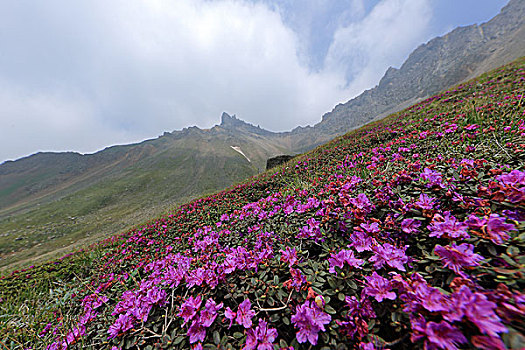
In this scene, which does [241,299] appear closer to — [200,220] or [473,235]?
[473,235]

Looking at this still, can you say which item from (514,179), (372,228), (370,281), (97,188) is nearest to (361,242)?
(372,228)

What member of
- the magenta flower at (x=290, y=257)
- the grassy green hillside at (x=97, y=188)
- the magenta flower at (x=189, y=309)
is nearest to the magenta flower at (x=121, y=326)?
the magenta flower at (x=189, y=309)

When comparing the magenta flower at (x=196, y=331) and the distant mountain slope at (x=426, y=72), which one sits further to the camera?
the distant mountain slope at (x=426, y=72)

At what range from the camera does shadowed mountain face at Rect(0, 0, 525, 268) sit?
1844 cm

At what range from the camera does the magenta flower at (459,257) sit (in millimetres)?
821

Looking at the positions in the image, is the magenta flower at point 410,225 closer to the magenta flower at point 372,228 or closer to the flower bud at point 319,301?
the magenta flower at point 372,228

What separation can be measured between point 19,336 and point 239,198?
455 centimetres

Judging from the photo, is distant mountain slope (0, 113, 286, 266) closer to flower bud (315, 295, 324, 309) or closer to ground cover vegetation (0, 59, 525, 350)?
ground cover vegetation (0, 59, 525, 350)

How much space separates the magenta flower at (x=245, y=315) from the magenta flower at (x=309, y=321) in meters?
0.26

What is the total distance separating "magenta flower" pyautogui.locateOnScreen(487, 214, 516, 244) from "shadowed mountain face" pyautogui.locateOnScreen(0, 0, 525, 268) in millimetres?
18188

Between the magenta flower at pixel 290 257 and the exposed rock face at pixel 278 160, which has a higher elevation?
the magenta flower at pixel 290 257

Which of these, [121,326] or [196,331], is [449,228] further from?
[121,326]

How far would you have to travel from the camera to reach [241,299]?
49.2 inches

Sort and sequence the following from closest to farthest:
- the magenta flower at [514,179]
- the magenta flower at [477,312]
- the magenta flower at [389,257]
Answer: the magenta flower at [477,312], the magenta flower at [389,257], the magenta flower at [514,179]
